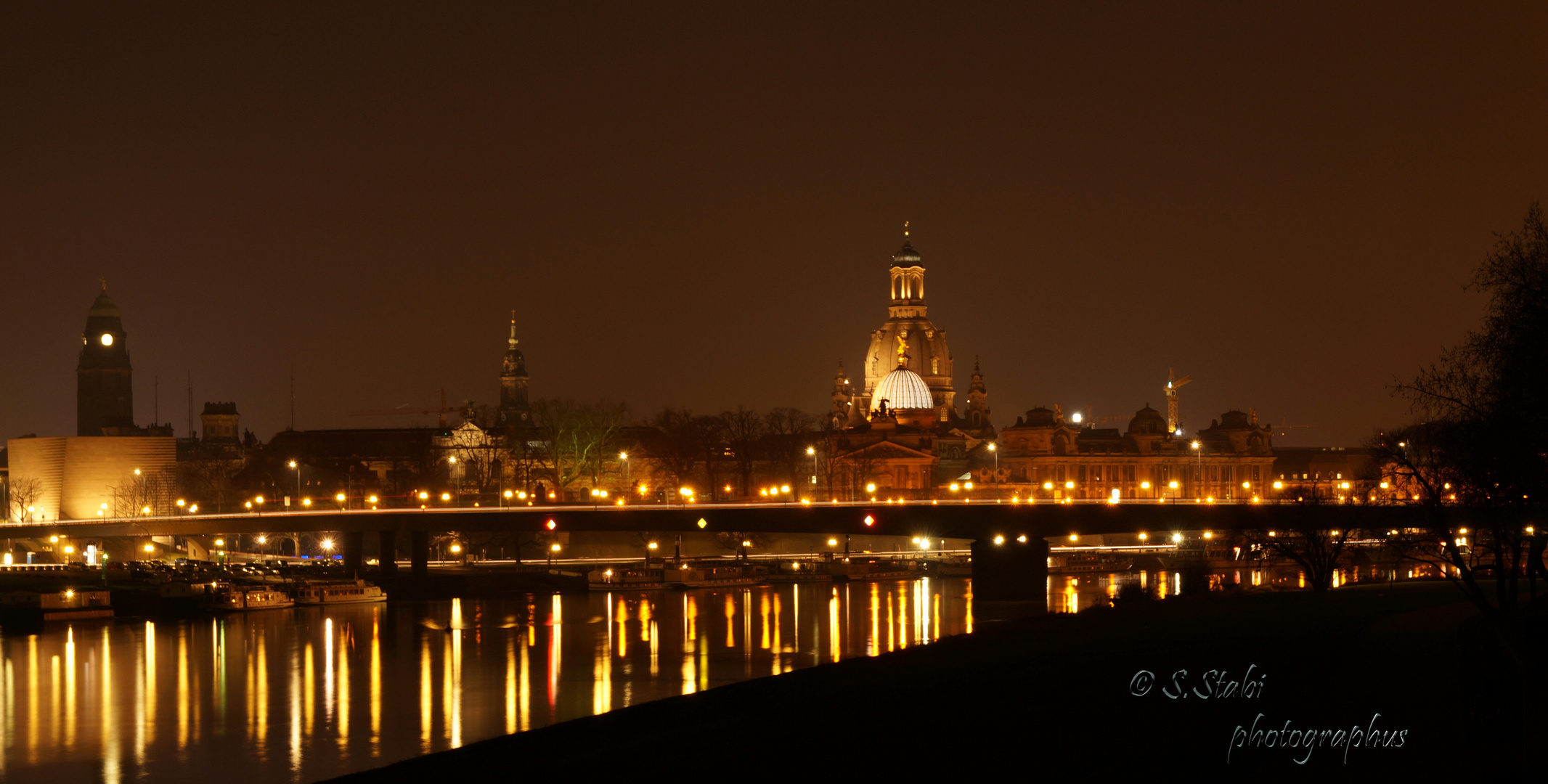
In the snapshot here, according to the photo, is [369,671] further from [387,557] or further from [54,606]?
[387,557]

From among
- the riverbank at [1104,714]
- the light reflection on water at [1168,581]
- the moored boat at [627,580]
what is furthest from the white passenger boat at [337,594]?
the riverbank at [1104,714]

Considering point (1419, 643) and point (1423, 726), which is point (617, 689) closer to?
point (1419, 643)

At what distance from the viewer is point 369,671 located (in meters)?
60.8

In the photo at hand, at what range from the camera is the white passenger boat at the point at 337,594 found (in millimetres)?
93000

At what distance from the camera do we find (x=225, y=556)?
439 ft

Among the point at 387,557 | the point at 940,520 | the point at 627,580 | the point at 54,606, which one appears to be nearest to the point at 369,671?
the point at 54,606

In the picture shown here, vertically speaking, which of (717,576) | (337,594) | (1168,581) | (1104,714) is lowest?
(1168,581)

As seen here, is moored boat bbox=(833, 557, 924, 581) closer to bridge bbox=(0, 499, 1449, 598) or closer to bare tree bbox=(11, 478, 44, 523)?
bridge bbox=(0, 499, 1449, 598)

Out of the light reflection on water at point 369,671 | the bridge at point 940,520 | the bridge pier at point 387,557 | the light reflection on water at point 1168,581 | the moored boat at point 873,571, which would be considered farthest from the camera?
the moored boat at point 873,571

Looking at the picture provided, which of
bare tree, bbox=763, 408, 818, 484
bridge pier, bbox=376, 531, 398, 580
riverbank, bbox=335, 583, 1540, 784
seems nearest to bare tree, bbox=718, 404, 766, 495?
bare tree, bbox=763, 408, 818, 484

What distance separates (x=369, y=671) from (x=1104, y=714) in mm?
36765

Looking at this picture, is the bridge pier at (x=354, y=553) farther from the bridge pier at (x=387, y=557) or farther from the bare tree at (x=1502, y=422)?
the bare tree at (x=1502, y=422)

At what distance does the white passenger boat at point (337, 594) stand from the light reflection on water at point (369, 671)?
7.77ft

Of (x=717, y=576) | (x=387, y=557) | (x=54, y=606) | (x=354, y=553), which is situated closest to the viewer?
(x=54, y=606)
